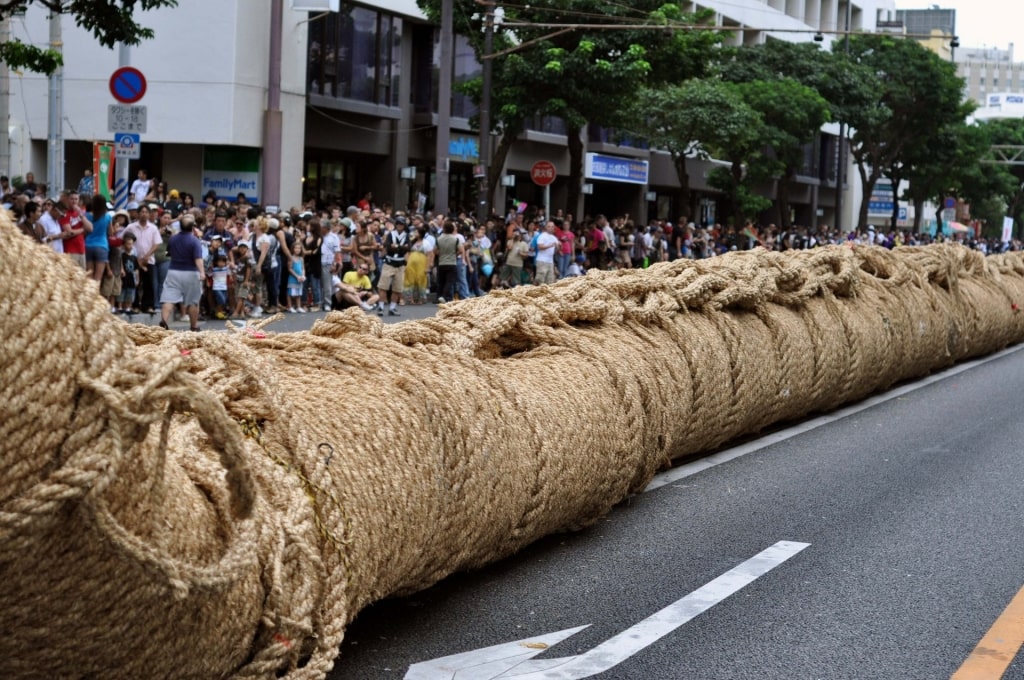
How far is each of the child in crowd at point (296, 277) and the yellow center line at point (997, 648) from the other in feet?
55.0

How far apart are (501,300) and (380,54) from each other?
100ft

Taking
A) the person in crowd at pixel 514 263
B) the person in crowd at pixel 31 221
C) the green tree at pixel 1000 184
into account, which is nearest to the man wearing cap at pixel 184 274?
the person in crowd at pixel 31 221

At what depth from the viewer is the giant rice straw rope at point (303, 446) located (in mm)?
3346

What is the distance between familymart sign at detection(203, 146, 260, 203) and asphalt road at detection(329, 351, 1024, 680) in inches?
976

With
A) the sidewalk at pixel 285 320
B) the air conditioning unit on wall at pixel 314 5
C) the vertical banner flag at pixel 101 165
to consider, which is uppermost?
the air conditioning unit on wall at pixel 314 5

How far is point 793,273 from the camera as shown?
10.9 metres

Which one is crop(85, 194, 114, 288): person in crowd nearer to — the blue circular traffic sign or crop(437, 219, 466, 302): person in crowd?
the blue circular traffic sign

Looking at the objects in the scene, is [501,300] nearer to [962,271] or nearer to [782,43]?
[962,271]

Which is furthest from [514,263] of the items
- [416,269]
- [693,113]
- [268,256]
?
[693,113]

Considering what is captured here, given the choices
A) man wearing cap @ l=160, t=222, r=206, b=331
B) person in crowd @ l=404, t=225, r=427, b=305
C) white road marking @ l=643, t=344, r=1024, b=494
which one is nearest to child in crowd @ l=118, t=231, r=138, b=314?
man wearing cap @ l=160, t=222, r=206, b=331

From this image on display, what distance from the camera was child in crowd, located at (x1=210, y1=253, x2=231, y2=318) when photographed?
65.3 feet

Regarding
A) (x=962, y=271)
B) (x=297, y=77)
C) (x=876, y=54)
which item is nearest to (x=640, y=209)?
(x=876, y=54)

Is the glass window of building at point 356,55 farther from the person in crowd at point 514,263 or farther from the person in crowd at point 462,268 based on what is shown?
the person in crowd at point 514,263

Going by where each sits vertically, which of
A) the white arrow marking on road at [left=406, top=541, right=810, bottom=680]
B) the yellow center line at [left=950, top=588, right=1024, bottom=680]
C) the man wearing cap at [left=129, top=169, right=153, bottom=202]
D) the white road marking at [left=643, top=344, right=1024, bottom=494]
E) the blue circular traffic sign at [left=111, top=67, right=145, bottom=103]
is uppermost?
the blue circular traffic sign at [left=111, top=67, right=145, bottom=103]
